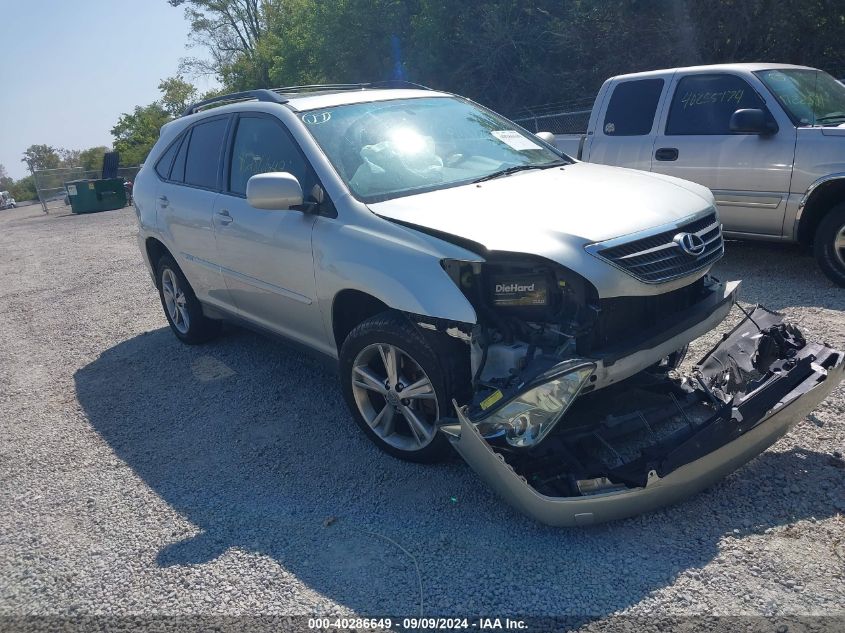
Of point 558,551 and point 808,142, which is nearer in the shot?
point 558,551

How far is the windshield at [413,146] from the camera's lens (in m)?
4.16

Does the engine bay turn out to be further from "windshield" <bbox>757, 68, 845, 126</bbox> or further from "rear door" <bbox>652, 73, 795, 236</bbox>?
"windshield" <bbox>757, 68, 845, 126</bbox>

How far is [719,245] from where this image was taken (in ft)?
12.8

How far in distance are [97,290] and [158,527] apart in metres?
6.77

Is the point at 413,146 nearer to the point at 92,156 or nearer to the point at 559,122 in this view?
the point at 559,122

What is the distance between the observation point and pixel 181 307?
6.33 meters

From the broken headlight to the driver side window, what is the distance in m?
1.90

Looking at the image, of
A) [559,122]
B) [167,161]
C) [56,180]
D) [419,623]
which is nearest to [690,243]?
[419,623]

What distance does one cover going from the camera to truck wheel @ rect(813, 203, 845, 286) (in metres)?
6.11

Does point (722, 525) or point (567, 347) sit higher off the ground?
point (567, 347)

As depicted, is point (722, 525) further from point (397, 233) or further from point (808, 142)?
point (808, 142)

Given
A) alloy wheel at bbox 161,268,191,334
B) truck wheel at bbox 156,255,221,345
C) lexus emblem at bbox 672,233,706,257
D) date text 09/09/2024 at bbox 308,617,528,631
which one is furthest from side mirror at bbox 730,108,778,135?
date text 09/09/2024 at bbox 308,617,528,631

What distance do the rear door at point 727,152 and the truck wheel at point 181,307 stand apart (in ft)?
15.4

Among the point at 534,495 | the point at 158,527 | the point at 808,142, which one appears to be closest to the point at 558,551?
the point at 534,495
